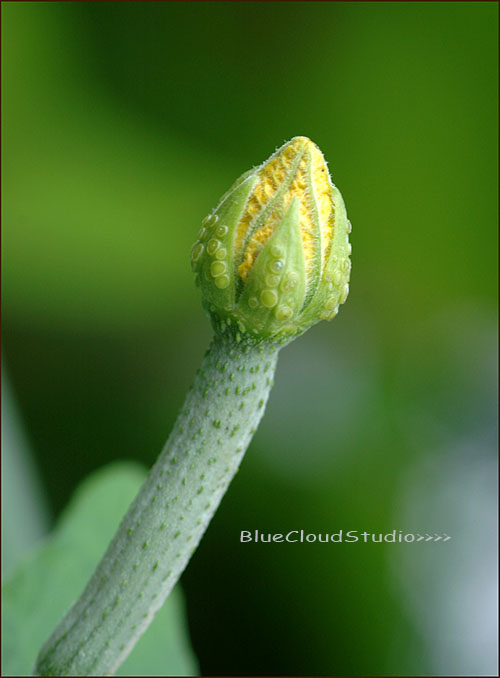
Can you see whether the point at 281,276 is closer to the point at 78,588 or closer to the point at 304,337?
the point at 78,588

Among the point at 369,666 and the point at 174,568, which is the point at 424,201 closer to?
the point at 369,666

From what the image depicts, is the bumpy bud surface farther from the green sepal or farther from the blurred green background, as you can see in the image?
the blurred green background

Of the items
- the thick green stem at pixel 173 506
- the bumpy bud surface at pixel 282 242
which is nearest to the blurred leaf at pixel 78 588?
the thick green stem at pixel 173 506

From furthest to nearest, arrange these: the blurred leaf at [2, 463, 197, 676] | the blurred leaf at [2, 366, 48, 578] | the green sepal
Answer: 1. the blurred leaf at [2, 366, 48, 578]
2. the blurred leaf at [2, 463, 197, 676]
3. the green sepal

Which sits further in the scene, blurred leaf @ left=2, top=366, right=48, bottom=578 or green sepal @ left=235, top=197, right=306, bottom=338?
blurred leaf @ left=2, top=366, right=48, bottom=578

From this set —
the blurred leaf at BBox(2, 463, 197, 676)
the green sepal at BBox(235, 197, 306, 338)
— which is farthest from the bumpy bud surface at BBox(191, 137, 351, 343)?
the blurred leaf at BBox(2, 463, 197, 676)

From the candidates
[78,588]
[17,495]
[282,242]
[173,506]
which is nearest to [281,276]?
[282,242]

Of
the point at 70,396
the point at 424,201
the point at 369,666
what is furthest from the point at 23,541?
the point at 424,201
